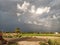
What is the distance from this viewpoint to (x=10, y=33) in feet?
22.0

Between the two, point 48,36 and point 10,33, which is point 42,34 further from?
point 10,33

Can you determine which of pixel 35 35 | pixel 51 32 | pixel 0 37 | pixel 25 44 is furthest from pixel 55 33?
pixel 0 37

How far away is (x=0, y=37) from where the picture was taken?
21.2 feet

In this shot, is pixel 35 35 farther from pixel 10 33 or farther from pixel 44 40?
pixel 10 33

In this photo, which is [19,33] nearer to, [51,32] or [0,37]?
[0,37]

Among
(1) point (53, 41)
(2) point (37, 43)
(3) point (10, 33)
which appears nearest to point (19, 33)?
(3) point (10, 33)

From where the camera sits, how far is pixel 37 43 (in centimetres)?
647

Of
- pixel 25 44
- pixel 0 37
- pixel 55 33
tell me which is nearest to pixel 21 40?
pixel 25 44

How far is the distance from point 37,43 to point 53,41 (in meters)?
0.56

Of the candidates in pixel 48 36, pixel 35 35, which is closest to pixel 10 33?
pixel 35 35

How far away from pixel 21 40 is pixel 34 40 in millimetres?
440

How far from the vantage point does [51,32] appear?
6.69 m

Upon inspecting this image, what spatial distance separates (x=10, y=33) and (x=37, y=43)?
1.01m

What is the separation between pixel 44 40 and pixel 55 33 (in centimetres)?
54
